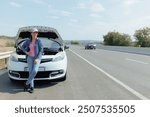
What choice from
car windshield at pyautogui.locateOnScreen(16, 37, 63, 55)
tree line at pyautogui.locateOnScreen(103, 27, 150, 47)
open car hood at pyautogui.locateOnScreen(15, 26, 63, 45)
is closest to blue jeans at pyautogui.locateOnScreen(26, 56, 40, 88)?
car windshield at pyautogui.locateOnScreen(16, 37, 63, 55)

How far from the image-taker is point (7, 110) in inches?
237

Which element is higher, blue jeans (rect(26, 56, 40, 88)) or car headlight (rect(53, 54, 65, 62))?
car headlight (rect(53, 54, 65, 62))

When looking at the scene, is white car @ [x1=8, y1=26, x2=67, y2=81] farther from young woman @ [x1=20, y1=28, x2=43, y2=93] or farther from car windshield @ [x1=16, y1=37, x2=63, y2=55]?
young woman @ [x1=20, y1=28, x2=43, y2=93]

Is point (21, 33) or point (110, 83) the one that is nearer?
point (110, 83)

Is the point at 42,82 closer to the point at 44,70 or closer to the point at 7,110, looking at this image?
the point at 44,70

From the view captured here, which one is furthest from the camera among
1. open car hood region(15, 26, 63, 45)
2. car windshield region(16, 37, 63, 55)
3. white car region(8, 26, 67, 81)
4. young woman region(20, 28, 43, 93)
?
open car hood region(15, 26, 63, 45)

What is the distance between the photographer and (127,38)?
9875 centimetres

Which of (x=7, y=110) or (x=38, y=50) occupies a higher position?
(x=38, y=50)

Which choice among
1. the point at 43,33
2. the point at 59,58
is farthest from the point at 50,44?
the point at 59,58

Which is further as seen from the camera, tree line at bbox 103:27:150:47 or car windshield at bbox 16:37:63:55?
tree line at bbox 103:27:150:47

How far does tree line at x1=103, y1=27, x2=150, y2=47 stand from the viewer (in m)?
90.9

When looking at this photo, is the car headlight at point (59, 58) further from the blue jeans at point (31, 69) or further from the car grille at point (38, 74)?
the blue jeans at point (31, 69)

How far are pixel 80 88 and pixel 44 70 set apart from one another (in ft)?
4.00

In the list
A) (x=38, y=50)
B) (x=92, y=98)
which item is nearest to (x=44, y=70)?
(x=38, y=50)
